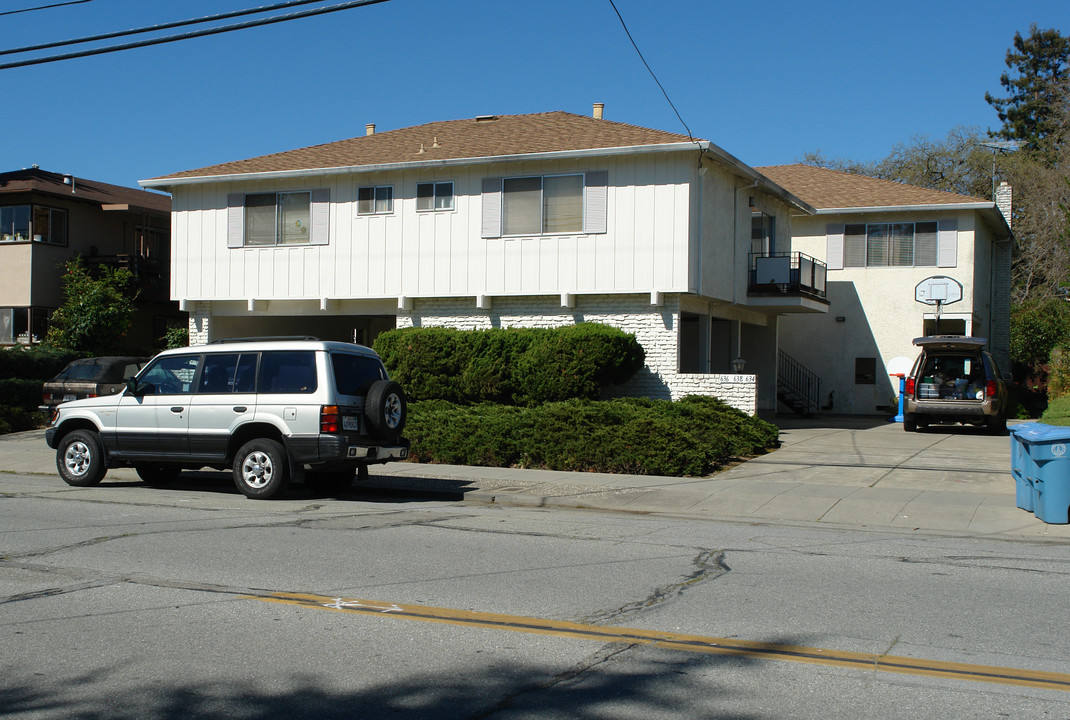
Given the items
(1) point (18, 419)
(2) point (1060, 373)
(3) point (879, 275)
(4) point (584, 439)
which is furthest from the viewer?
(3) point (879, 275)

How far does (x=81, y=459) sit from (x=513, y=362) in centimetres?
958

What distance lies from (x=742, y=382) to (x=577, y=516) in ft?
32.3

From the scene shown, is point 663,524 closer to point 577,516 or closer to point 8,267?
point 577,516

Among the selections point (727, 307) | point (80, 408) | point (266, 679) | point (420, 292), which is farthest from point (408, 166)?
point (266, 679)

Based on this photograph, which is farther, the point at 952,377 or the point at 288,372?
the point at 952,377

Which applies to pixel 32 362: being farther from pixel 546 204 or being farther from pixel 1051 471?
pixel 1051 471

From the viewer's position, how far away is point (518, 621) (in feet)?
21.0

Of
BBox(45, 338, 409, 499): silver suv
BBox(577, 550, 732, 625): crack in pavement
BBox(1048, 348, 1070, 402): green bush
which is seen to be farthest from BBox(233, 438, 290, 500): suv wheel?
BBox(1048, 348, 1070, 402): green bush

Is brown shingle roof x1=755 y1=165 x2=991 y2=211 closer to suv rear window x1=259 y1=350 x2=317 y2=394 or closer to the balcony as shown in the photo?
the balcony

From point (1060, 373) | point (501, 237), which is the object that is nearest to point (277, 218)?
point (501, 237)

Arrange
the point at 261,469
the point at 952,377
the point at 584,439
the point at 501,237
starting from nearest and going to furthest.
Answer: the point at 261,469 → the point at 584,439 → the point at 501,237 → the point at 952,377

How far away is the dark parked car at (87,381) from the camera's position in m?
21.7

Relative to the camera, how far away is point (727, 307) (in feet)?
81.5

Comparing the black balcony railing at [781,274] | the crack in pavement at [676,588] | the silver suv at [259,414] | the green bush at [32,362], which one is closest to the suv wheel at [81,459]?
the silver suv at [259,414]
